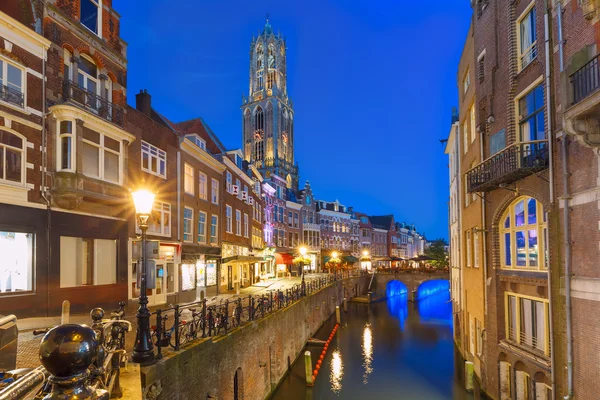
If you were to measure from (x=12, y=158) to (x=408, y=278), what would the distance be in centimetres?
5461

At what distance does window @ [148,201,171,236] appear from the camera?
2174 centimetres

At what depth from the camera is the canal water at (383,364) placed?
66.1 ft

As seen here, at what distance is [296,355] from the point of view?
2470 centimetres

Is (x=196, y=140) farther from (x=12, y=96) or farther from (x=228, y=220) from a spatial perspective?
(x=12, y=96)

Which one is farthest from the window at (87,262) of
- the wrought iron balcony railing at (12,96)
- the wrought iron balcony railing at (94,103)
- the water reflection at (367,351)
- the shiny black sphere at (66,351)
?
the shiny black sphere at (66,351)

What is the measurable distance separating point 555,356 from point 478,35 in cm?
1292

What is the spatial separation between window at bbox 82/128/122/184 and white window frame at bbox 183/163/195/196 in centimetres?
633

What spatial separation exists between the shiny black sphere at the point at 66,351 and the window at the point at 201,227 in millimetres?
25198

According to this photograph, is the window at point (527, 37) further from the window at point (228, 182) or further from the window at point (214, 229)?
the window at point (228, 182)

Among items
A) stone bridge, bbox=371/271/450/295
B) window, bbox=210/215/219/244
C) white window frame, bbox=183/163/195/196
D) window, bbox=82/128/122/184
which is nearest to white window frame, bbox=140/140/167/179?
white window frame, bbox=183/163/195/196

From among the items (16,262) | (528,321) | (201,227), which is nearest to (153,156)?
(201,227)

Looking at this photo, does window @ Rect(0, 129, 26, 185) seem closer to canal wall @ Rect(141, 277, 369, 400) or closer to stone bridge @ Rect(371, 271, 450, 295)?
canal wall @ Rect(141, 277, 369, 400)

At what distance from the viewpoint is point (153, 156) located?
22031 mm

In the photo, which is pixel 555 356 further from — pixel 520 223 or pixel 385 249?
pixel 385 249
